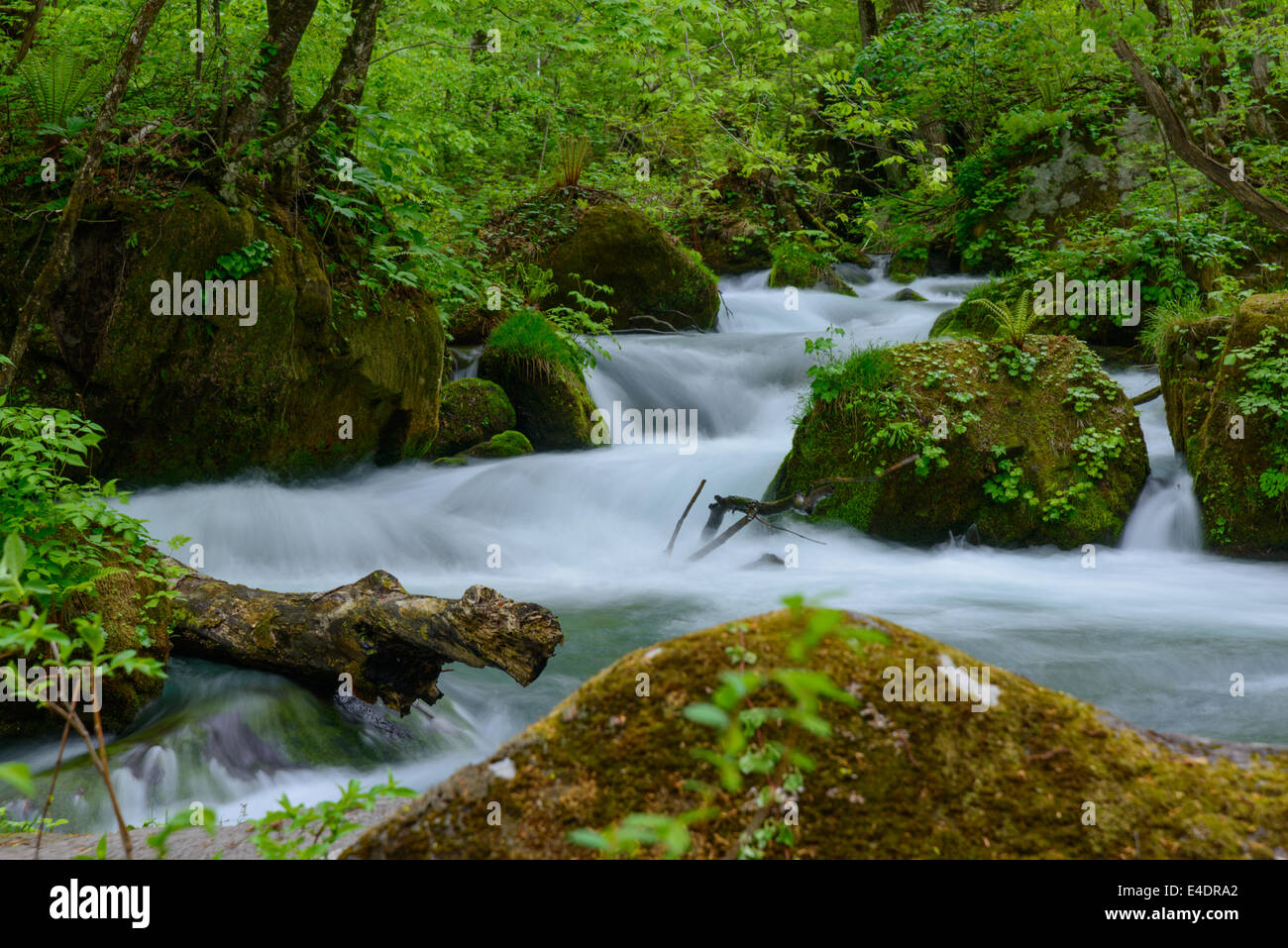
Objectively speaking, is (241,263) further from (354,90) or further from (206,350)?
(354,90)

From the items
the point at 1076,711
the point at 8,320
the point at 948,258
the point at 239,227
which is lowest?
the point at 1076,711

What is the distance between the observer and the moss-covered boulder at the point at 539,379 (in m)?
10.3

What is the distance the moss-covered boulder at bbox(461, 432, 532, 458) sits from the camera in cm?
989

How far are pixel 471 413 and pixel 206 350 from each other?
364 cm

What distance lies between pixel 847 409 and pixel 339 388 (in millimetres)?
4740

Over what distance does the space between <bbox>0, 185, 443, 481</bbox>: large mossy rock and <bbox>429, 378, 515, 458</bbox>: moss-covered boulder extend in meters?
1.77

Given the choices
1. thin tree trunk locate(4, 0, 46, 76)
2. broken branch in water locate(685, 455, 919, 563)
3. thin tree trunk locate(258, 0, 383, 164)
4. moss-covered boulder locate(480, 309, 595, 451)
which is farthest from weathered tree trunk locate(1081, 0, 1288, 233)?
thin tree trunk locate(4, 0, 46, 76)

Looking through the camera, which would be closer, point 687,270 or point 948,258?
point 687,270

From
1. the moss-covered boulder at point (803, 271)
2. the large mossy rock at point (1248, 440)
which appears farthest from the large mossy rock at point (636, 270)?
the large mossy rock at point (1248, 440)

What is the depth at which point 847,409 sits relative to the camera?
8.00 meters

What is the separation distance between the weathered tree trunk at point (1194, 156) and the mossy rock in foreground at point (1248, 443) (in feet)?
4.98

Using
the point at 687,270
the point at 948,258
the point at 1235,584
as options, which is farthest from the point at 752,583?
the point at 948,258

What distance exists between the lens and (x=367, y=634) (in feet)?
12.8
